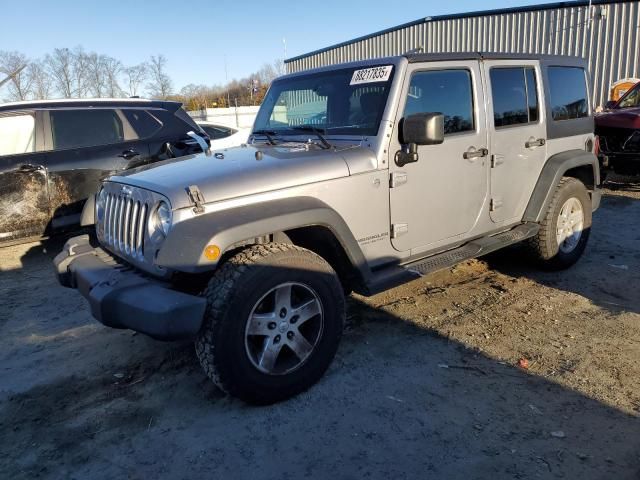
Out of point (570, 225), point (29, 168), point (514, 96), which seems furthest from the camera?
point (29, 168)

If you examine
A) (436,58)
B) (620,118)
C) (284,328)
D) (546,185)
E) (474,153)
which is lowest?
(284,328)

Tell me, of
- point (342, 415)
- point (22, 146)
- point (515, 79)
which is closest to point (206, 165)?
point (342, 415)

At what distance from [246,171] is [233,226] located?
1.50 ft

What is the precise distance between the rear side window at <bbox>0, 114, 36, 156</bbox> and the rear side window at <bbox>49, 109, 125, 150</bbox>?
231 mm

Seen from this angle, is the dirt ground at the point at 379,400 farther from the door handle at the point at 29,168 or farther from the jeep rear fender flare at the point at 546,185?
the door handle at the point at 29,168

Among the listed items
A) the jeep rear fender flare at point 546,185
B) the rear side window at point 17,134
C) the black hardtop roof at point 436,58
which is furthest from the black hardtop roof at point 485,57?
the rear side window at point 17,134

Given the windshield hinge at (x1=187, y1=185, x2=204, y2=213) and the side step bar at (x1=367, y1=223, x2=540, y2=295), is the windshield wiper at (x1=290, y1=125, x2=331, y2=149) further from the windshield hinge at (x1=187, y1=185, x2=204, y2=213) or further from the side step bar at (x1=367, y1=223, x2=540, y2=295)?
the windshield hinge at (x1=187, y1=185, x2=204, y2=213)

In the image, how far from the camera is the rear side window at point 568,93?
4879mm

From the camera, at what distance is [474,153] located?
4.07 m

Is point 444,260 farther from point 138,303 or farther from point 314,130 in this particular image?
point 138,303

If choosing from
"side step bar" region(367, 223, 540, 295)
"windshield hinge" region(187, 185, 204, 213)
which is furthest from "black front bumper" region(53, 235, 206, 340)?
"side step bar" region(367, 223, 540, 295)

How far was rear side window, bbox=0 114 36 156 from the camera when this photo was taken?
19.4 ft

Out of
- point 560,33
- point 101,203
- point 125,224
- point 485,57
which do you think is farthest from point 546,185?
point 560,33

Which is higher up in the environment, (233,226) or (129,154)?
(129,154)
